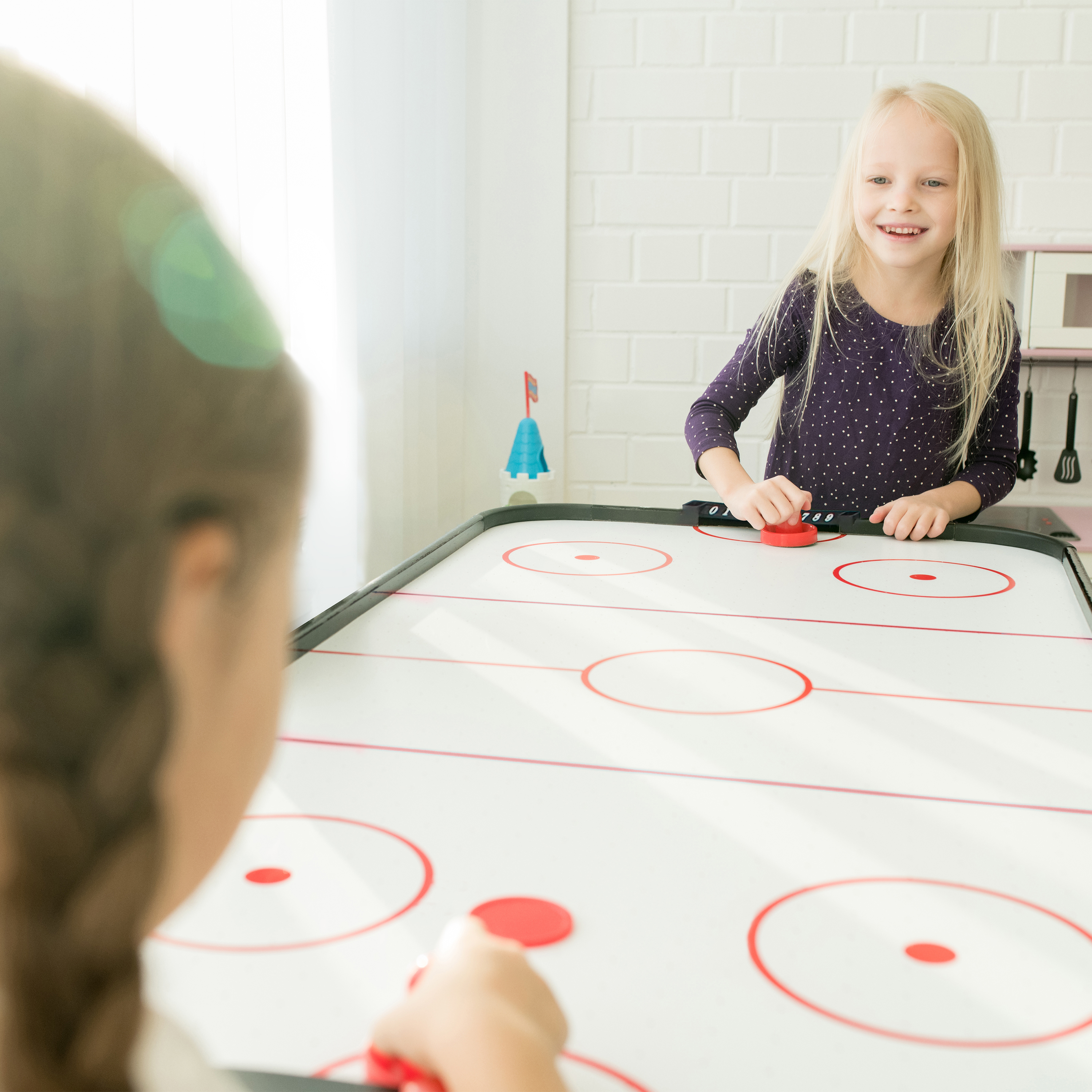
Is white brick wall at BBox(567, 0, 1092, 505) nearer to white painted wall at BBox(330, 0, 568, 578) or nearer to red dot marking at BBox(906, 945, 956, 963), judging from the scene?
white painted wall at BBox(330, 0, 568, 578)

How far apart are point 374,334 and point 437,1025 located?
1588mm

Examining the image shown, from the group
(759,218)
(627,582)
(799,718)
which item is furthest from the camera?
(759,218)

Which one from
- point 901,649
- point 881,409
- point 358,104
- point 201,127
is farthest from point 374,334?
point 901,649

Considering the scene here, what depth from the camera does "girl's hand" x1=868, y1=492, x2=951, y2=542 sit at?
1.27m

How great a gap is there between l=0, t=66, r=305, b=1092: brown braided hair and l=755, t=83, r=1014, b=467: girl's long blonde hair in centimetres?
158

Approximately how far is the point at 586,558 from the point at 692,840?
65 cm

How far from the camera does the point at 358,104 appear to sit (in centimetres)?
175

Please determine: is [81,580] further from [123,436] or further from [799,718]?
[799,718]

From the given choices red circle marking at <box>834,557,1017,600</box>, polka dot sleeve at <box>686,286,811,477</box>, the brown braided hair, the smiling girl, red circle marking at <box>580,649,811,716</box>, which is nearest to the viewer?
the brown braided hair

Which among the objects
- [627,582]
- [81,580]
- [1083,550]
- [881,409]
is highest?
[81,580]

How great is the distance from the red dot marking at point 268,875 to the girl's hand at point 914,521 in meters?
0.95

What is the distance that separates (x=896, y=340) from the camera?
1.67 m

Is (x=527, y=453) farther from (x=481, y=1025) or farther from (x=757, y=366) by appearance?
(x=481, y=1025)

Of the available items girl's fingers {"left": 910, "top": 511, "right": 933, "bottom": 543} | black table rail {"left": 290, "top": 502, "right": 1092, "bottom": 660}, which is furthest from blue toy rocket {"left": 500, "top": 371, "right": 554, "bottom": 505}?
girl's fingers {"left": 910, "top": 511, "right": 933, "bottom": 543}
